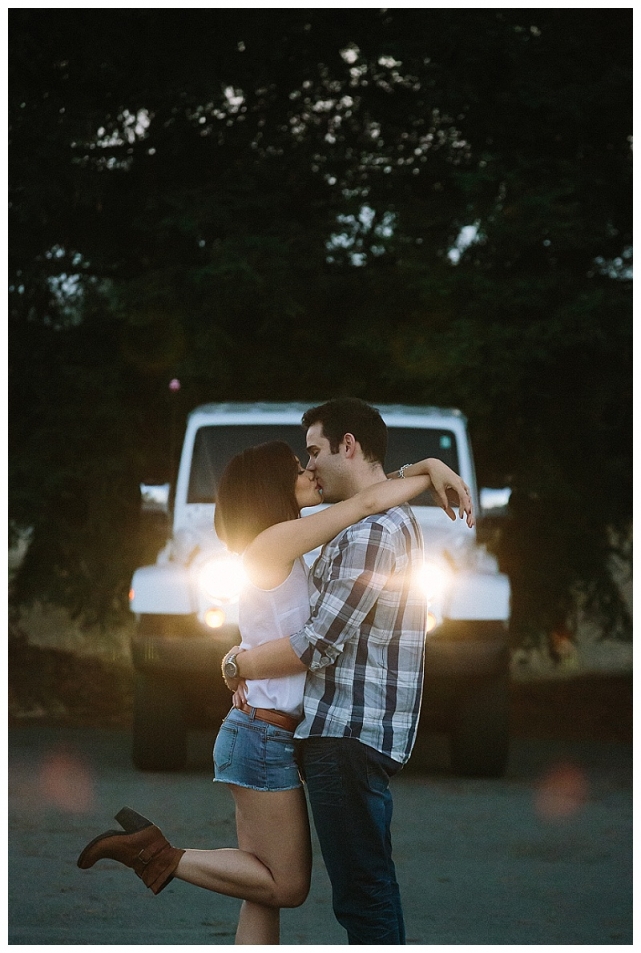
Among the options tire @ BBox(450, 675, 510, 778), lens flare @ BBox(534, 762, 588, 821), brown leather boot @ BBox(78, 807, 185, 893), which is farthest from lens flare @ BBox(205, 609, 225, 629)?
brown leather boot @ BBox(78, 807, 185, 893)

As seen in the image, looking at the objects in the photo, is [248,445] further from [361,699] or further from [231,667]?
[361,699]

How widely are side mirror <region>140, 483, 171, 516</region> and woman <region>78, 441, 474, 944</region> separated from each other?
4287mm

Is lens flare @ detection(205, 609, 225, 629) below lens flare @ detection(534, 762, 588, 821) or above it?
above

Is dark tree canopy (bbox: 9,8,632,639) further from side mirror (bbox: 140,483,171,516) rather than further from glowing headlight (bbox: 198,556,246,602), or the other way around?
glowing headlight (bbox: 198,556,246,602)

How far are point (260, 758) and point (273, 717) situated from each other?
107 millimetres

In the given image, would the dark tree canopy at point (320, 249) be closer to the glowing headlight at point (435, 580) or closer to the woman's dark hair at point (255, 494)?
the glowing headlight at point (435, 580)

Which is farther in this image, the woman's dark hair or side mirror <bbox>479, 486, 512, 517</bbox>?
side mirror <bbox>479, 486, 512, 517</bbox>

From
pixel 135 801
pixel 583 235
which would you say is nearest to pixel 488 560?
pixel 135 801

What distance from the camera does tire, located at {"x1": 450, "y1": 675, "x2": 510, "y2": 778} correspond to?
7.58 metres

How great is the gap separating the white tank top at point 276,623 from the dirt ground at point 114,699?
748 cm

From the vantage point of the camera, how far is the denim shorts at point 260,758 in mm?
3400

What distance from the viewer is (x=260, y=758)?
11.2 feet

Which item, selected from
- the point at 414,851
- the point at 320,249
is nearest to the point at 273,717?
the point at 414,851

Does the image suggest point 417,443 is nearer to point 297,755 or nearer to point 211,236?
point 211,236
